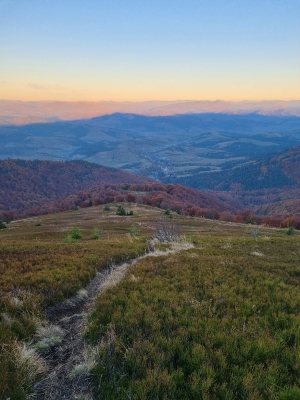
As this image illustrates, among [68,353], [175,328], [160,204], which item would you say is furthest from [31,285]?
→ [160,204]

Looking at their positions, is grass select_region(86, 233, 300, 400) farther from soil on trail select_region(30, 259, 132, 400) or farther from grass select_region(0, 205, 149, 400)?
grass select_region(0, 205, 149, 400)

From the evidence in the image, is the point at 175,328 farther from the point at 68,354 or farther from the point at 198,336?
the point at 68,354

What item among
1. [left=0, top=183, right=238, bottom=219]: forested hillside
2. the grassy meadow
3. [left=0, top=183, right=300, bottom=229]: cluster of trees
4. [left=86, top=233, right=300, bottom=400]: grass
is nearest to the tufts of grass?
the grassy meadow

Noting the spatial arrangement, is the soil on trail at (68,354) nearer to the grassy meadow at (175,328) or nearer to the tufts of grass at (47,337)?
the tufts of grass at (47,337)

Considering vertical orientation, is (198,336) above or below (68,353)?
above

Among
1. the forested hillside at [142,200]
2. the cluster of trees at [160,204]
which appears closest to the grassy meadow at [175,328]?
the cluster of trees at [160,204]

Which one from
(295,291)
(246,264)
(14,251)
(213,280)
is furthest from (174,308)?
(14,251)

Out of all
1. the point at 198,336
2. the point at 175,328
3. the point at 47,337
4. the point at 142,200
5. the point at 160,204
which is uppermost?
the point at 198,336
